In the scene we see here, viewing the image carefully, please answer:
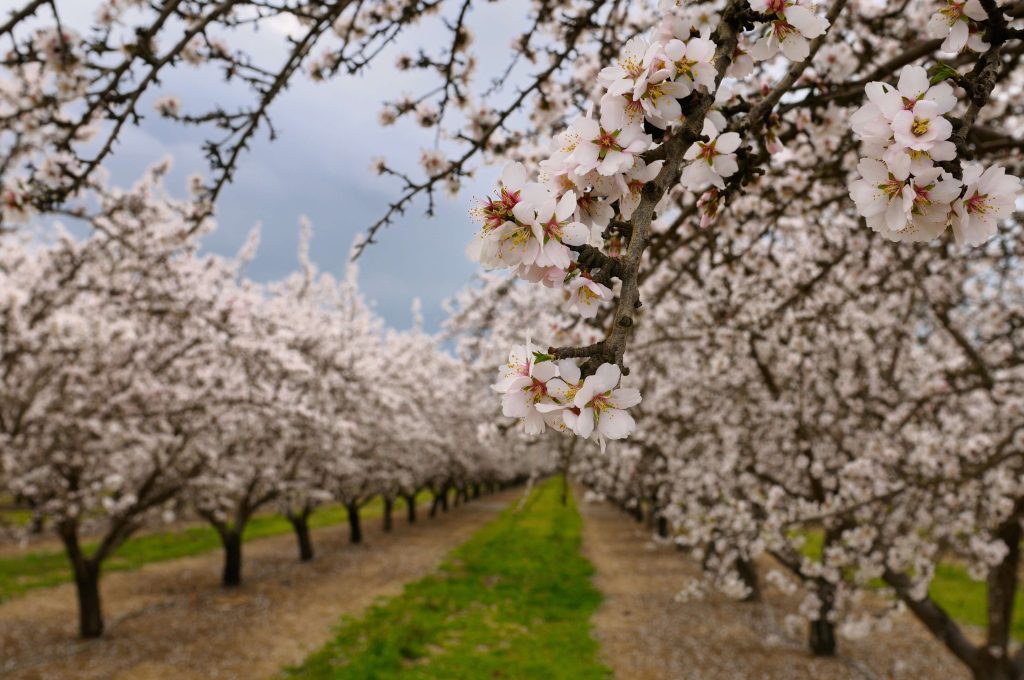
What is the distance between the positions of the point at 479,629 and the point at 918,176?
10.8 meters

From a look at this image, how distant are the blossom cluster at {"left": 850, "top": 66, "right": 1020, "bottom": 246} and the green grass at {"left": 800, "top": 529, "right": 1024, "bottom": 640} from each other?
33.4ft

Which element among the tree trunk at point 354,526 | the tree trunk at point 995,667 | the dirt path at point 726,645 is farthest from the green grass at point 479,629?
the tree trunk at point 354,526

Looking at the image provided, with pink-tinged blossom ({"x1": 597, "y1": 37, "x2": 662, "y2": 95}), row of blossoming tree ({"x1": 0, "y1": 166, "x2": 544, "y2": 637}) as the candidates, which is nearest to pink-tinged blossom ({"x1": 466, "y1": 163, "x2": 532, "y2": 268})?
pink-tinged blossom ({"x1": 597, "y1": 37, "x2": 662, "y2": 95})

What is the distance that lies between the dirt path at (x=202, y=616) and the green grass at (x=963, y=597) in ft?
28.3

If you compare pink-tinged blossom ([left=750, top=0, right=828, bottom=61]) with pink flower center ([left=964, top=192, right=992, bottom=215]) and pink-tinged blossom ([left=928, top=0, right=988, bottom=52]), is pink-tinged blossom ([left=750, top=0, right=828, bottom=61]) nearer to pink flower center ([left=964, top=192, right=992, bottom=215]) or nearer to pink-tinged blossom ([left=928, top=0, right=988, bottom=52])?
pink-tinged blossom ([left=928, top=0, right=988, bottom=52])

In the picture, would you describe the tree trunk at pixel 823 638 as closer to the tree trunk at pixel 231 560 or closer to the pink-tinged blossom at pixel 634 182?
the pink-tinged blossom at pixel 634 182

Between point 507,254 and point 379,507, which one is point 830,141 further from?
point 379,507

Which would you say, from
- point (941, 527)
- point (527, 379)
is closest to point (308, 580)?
point (941, 527)

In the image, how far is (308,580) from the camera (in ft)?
47.2

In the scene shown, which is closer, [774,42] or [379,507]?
[774,42]

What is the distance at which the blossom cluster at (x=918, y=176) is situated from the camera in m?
1.05

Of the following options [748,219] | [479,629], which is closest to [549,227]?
[748,219]

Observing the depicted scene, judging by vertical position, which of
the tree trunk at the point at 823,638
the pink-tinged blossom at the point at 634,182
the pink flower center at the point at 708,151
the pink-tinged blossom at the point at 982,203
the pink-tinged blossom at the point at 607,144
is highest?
Result: the pink flower center at the point at 708,151

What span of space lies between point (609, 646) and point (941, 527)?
4981mm
